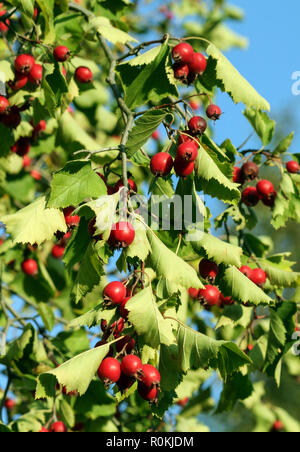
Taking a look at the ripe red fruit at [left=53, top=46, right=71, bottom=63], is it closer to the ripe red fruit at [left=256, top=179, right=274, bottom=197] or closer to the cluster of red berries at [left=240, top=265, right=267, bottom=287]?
the ripe red fruit at [left=256, top=179, right=274, bottom=197]

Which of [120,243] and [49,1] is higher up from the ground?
[49,1]

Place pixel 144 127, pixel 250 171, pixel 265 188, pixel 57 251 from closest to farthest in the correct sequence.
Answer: pixel 144 127, pixel 250 171, pixel 265 188, pixel 57 251

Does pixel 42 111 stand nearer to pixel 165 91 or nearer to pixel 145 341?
pixel 165 91

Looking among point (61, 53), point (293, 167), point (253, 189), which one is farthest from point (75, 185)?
point (293, 167)

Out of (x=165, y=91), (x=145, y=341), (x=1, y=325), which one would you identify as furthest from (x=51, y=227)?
(x=1, y=325)

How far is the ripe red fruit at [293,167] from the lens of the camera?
3.79 metres

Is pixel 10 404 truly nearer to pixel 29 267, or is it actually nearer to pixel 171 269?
pixel 29 267

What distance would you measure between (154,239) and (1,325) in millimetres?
2504

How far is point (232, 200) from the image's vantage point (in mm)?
2752

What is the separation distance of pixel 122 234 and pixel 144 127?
0.55 m

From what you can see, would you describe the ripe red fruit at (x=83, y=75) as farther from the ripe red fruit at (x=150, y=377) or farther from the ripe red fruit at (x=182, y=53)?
the ripe red fruit at (x=150, y=377)

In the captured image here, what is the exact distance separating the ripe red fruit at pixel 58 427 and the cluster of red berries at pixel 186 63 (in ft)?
7.16

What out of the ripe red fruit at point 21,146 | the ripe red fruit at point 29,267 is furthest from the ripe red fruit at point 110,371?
the ripe red fruit at point 29,267

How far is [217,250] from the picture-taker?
8.96ft
